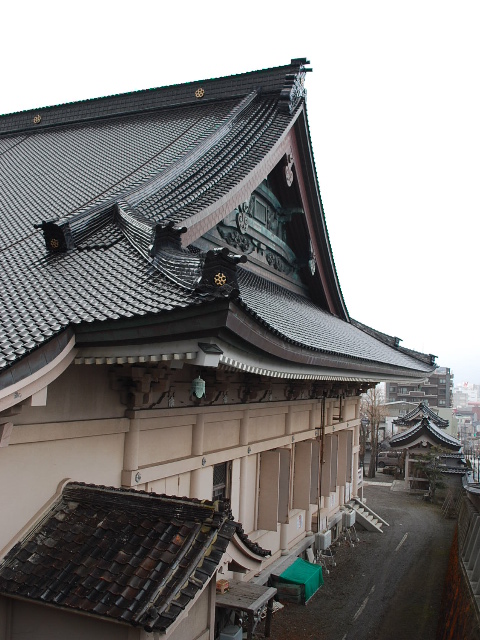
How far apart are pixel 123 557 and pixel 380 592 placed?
34.5ft

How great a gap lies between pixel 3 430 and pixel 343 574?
11.7 meters

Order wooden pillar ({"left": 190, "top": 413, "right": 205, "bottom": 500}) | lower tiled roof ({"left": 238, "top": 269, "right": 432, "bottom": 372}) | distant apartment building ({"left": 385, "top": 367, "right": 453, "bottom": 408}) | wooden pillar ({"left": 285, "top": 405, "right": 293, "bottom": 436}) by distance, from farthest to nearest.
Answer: distant apartment building ({"left": 385, "top": 367, "right": 453, "bottom": 408}) → wooden pillar ({"left": 285, "top": 405, "right": 293, "bottom": 436}) → wooden pillar ({"left": 190, "top": 413, "right": 205, "bottom": 500}) → lower tiled roof ({"left": 238, "top": 269, "right": 432, "bottom": 372})

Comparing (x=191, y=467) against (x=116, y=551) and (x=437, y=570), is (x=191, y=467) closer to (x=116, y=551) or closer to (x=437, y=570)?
(x=116, y=551)

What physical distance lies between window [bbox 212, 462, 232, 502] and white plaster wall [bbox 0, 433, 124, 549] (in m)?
3.09

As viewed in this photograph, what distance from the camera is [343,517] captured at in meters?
17.4

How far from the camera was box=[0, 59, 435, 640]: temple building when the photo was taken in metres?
4.50

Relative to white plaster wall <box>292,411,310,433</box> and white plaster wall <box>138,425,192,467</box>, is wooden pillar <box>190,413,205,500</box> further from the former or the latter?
white plaster wall <box>292,411,310,433</box>

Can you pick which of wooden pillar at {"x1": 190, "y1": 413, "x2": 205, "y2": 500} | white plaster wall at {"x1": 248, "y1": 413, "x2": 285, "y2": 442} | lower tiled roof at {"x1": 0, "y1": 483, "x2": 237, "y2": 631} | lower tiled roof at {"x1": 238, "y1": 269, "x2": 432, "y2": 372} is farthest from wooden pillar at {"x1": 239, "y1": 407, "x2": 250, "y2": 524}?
lower tiled roof at {"x1": 0, "y1": 483, "x2": 237, "y2": 631}

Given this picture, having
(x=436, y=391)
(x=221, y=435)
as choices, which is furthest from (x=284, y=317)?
(x=436, y=391)

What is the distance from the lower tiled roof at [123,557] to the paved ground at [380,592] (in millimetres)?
6438

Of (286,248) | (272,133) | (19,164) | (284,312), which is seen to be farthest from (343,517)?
(19,164)

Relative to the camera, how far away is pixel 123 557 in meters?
4.46

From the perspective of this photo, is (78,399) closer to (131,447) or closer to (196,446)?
(131,447)

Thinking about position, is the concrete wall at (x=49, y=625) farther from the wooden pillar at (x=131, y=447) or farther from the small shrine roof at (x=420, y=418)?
the small shrine roof at (x=420, y=418)
